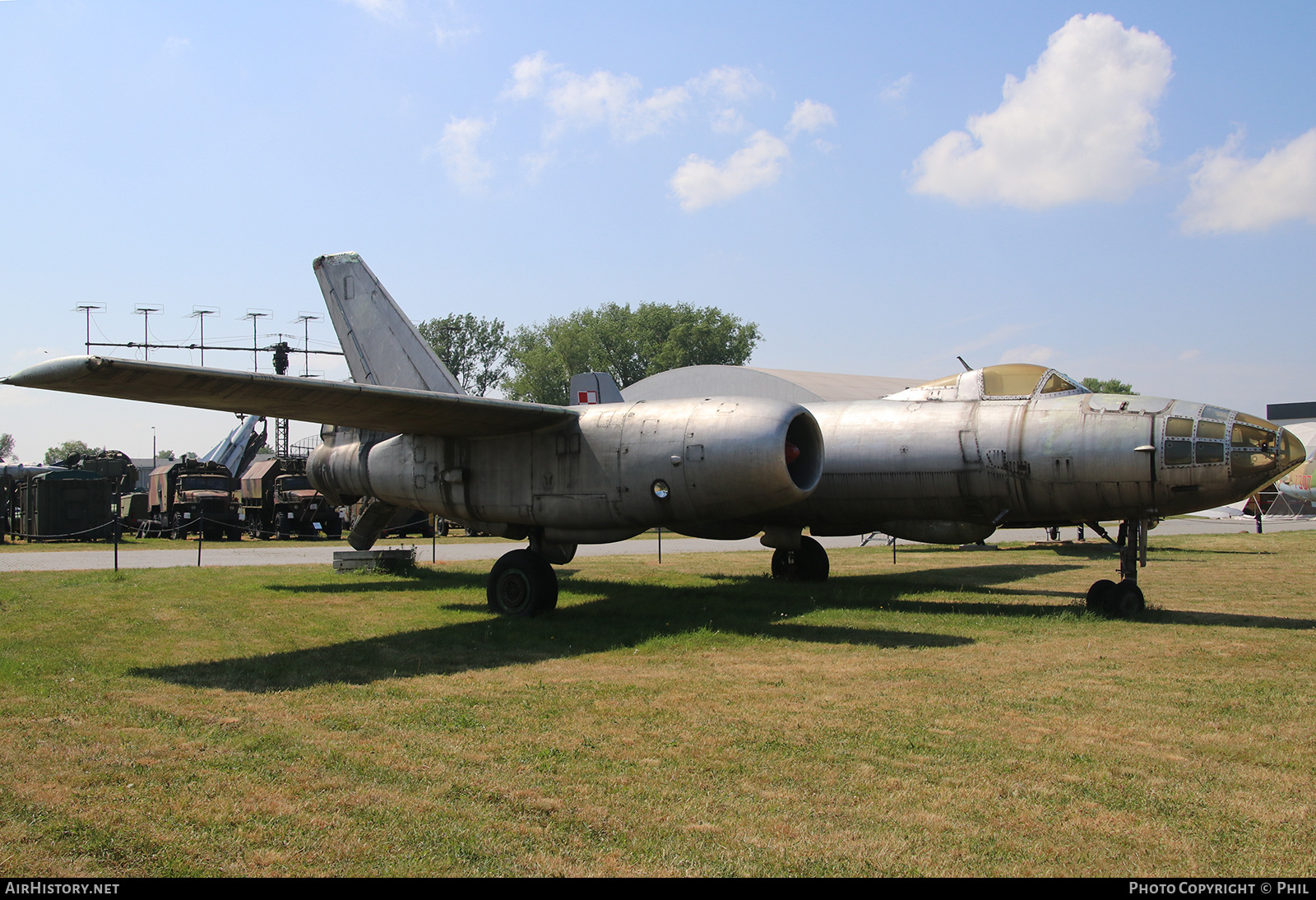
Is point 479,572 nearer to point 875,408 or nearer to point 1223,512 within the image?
point 875,408

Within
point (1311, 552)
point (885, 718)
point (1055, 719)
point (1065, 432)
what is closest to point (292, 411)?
point (885, 718)

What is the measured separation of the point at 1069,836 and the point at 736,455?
5655 mm

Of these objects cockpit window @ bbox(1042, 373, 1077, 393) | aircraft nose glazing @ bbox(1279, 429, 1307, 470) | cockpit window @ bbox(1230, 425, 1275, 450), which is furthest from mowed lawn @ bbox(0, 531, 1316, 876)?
cockpit window @ bbox(1042, 373, 1077, 393)

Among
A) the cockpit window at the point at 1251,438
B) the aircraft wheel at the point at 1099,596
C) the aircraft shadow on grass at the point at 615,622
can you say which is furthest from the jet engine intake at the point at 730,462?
the cockpit window at the point at 1251,438

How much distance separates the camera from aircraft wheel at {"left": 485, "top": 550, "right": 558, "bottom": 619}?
10.8 meters

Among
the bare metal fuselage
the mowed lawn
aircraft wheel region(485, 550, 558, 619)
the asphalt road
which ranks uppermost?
the bare metal fuselage

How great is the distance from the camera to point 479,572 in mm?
16375

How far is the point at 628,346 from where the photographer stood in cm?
7638

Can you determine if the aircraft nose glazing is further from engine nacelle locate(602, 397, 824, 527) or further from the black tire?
the black tire

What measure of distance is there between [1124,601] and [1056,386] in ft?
8.91

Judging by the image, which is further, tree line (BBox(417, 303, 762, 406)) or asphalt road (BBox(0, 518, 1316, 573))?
tree line (BBox(417, 303, 762, 406))

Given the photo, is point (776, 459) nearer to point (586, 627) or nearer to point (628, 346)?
point (586, 627)

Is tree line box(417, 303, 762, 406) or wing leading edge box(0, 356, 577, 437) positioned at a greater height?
tree line box(417, 303, 762, 406)

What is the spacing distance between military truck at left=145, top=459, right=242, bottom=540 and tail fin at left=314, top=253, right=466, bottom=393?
1753 cm
